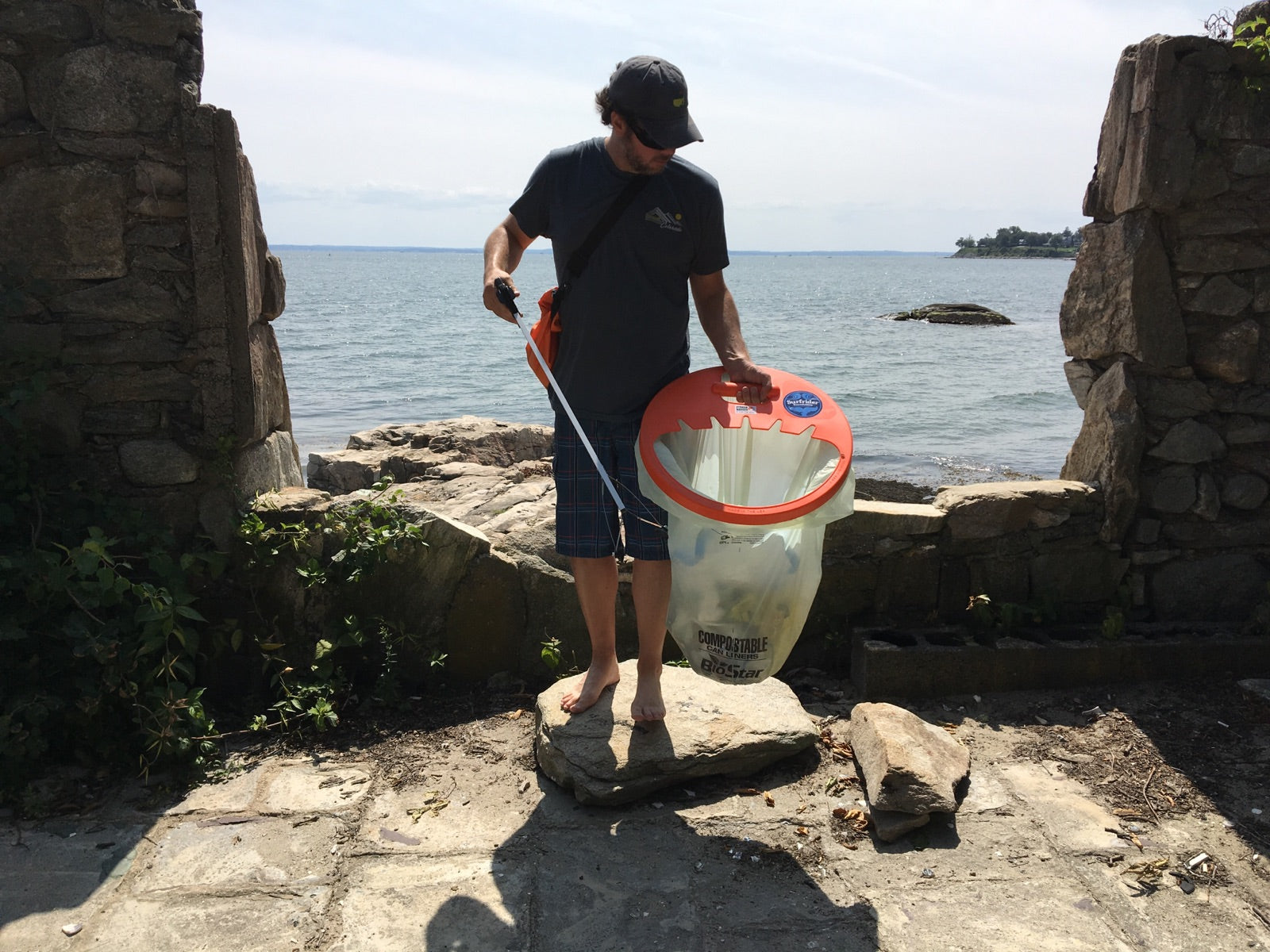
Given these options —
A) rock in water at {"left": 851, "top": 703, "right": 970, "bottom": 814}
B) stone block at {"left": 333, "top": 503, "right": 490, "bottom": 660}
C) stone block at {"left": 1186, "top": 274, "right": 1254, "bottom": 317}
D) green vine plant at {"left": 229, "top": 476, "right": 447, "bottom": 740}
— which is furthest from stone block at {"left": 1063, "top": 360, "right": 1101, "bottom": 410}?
green vine plant at {"left": 229, "top": 476, "right": 447, "bottom": 740}

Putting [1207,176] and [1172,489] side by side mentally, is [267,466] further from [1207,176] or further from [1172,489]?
[1207,176]

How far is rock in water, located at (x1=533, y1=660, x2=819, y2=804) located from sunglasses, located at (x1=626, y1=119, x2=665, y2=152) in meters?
1.70

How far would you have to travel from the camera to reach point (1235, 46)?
12.5 ft

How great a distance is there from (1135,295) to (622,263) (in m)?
2.30

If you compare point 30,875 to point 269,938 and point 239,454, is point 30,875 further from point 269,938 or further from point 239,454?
point 239,454

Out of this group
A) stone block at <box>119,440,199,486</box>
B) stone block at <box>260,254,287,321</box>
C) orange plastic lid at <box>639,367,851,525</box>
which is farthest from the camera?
stone block at <box>260,254,287,321</box>

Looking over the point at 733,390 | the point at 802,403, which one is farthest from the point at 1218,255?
the point at 733,390

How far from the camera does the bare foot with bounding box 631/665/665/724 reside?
3.14m

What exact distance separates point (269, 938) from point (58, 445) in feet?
6.30

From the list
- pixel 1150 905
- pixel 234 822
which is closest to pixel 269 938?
pixel 234 822

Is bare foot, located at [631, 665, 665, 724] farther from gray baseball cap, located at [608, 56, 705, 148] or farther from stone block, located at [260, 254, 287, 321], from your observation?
stone block, located at [260, 254, 287, 321]

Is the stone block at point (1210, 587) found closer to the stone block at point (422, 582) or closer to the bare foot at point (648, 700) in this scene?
the bare foot at point (648, 700)

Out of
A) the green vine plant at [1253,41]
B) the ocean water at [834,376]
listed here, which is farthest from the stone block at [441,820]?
the ocean water at [834,376]

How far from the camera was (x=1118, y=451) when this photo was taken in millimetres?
4094
